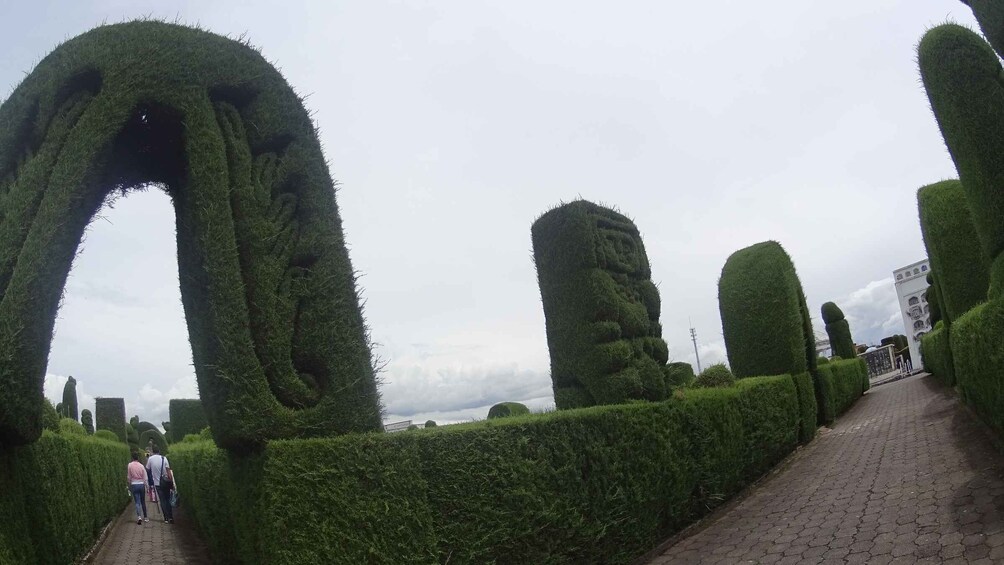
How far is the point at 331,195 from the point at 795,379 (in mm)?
9603

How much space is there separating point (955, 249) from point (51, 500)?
518 inches

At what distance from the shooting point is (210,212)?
4777 millimetres

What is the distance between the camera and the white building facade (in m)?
31.6

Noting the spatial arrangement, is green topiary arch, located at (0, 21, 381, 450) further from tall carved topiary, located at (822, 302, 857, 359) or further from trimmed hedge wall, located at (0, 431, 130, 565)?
tall carved topiary, located at (822, 302, 857, 359)

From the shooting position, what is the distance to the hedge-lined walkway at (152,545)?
8.54 meters

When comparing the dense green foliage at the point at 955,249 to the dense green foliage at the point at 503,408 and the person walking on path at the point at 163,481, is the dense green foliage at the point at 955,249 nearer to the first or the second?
the dense green foliage at the point at 503,408

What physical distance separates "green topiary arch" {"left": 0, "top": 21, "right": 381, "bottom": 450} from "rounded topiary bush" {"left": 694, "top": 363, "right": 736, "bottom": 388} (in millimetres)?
6600

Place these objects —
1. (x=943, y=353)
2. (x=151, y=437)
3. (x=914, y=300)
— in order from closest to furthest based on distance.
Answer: (x=943, y=353) < (x=151, y=437) < (x=914, y=300)

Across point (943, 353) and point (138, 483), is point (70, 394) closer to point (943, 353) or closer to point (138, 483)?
point (138, 483)

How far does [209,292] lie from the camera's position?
4.70m

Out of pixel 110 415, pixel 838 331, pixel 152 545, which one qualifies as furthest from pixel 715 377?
pixel 110 415

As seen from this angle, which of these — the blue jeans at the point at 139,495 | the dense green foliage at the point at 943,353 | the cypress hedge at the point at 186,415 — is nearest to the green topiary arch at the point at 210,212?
the blue jeans at the point at 139,495

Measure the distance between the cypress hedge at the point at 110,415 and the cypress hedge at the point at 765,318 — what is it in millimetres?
20219

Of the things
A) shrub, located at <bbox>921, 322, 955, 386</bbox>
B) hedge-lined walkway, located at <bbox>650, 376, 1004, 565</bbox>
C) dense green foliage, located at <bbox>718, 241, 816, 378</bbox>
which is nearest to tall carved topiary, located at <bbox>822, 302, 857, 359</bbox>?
shrub, located at <bbox>921, 322, 955, 386</bbox>
